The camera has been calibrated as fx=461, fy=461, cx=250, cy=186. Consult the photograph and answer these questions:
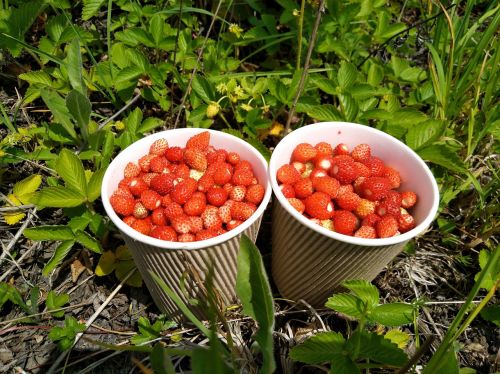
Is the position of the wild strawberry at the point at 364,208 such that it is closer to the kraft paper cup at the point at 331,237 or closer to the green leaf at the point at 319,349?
the kraft paper cup at the point at 331,237

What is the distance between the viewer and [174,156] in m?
Answer: 1.20

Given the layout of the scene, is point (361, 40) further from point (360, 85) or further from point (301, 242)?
point (301, 242)

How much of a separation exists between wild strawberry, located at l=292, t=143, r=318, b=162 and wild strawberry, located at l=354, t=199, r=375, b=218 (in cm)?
18


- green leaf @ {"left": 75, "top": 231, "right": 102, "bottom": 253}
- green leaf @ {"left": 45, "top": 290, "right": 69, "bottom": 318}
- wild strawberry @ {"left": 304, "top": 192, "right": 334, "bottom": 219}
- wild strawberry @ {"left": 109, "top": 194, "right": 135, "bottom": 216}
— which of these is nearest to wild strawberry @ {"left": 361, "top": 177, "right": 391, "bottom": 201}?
wild strawberry @ {"left": 304, "top": 192, "right": 334, "bottom": 219}

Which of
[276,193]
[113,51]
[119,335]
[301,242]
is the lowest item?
[119,335]

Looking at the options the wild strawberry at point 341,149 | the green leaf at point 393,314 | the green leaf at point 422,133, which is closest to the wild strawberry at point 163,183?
the wild strawberry at point 341,149

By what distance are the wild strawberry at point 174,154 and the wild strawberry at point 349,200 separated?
42cm

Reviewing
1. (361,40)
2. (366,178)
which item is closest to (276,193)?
(366,178)

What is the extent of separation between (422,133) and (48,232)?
3.47ft

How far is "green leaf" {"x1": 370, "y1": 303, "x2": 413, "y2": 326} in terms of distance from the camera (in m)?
1.04

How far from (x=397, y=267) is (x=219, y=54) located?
0.93 metres

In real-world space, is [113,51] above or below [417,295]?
above

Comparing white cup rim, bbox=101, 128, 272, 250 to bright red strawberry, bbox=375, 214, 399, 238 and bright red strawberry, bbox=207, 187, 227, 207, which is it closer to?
bright red strawberry, bbox=207, 187, 227, 207

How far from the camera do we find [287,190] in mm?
1147
